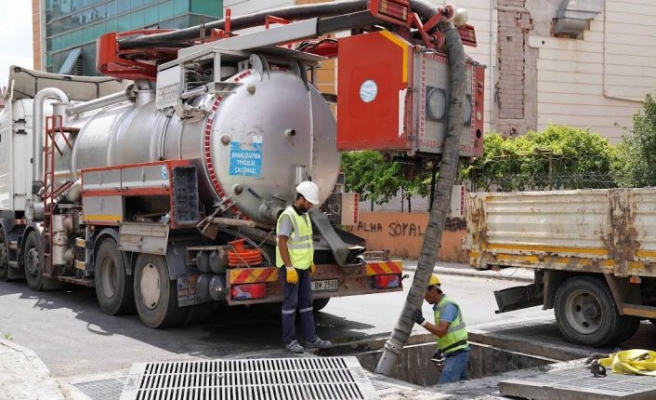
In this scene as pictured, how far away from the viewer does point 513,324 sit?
9086 millimetres

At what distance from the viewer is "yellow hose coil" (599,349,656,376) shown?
5.54 metres

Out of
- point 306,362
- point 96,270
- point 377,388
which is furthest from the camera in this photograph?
point 96,270

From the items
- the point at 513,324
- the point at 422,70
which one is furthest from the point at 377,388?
the point at 513,324

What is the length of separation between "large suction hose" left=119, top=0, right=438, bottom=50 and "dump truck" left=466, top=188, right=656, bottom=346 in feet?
8.85

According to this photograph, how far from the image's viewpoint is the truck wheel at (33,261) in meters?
11.9

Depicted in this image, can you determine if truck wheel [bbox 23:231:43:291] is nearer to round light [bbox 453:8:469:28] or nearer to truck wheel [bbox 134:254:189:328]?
truck wheel [bbox 134:254:189:328]

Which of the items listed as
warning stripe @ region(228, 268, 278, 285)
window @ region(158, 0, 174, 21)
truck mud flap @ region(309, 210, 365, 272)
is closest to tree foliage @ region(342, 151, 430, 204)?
truck mud flap @ region(309, 210, 365, 272)

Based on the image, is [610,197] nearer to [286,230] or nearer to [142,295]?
[286,230]

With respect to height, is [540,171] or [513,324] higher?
[540,171]

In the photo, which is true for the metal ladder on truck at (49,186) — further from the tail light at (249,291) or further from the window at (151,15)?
the window at (151,15)

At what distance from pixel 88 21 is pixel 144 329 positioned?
27.3 meters

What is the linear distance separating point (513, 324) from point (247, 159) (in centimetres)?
381

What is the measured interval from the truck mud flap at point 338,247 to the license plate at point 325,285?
186mm

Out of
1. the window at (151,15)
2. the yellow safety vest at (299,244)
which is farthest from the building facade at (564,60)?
the yellow safety vest at (299,244)
